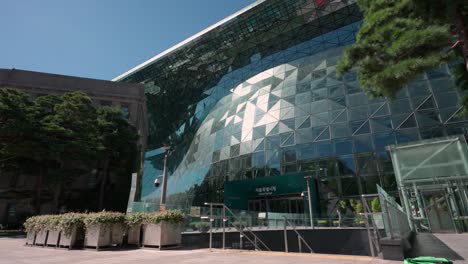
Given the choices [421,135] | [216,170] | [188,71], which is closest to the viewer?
[421,135]

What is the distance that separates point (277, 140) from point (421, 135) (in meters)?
14.1

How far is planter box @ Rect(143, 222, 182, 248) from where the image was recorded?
12016mm

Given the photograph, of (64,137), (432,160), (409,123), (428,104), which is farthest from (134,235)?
(428,104)

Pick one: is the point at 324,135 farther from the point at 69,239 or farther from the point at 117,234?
the point at 69,239

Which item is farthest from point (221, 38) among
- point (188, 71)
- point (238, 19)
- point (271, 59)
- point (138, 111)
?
point (138, 111)

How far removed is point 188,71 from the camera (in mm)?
54844

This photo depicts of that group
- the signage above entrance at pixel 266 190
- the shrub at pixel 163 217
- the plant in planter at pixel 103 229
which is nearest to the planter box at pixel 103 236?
the plant in planter at pixel 103 229

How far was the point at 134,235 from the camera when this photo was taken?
43.1 feet

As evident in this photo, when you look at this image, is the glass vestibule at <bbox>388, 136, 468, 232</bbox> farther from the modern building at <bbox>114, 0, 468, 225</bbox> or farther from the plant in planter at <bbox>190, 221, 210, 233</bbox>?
the plant in planter at <bbox>190, 221, 210, 233</bbox>

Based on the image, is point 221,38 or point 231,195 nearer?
point 231,195

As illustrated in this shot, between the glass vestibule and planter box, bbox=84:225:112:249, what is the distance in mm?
17265

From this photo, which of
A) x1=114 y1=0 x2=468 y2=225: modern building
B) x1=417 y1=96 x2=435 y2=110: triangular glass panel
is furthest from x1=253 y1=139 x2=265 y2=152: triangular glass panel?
x1=417 y1=96 x2=435 y2=110: triangular glass panel

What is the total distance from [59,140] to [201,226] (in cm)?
2285

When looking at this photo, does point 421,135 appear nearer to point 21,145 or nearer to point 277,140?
point 277,140
